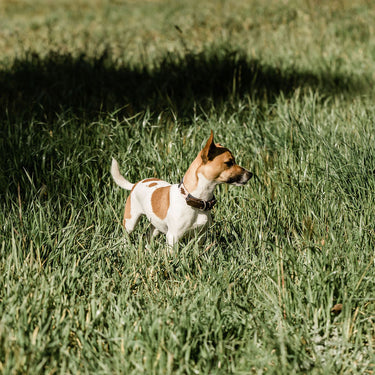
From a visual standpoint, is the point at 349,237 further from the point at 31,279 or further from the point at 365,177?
the point at 31,279

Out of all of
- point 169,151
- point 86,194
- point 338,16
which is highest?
point 338,16

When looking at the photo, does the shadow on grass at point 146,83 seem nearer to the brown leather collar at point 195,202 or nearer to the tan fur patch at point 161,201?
the tan fur patch at point 161,201

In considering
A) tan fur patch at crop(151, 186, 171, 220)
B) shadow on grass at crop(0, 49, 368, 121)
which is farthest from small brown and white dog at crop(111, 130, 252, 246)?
shadow on grass at crop(0, 49, 368, 121)

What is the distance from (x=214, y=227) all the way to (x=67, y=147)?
4.89 ft

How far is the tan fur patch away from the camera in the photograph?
2.60 m

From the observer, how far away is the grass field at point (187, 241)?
79.0 inches

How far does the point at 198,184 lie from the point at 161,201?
0.29 metres

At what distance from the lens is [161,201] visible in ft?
8.63

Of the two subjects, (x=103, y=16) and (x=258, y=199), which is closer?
(x=258, y=199)

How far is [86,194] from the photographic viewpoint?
134 inches

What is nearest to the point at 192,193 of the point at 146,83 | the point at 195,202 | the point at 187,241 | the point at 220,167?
the point at 195,202

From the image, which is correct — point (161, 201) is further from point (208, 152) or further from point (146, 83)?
point (146, 83)

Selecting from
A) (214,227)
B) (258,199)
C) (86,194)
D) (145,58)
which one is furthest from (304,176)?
(145,58)

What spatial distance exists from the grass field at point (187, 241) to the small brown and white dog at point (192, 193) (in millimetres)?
153
